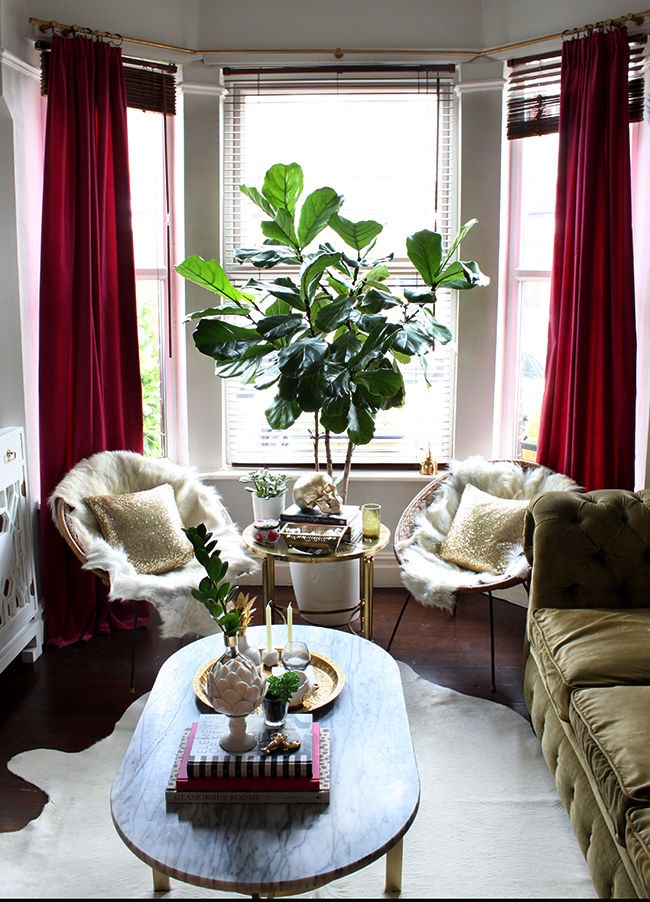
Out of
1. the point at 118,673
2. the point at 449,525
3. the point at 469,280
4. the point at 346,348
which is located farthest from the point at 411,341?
the point at 118,673

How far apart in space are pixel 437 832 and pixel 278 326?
174cm

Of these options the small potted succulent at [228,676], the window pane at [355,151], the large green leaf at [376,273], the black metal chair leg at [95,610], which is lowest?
the black metal chair leg at [95,610]

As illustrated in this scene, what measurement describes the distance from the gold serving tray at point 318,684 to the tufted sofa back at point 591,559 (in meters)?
0.73

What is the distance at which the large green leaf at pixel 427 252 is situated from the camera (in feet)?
8.67

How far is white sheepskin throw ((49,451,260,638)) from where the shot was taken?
2.54 meters

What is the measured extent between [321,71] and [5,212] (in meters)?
1.61

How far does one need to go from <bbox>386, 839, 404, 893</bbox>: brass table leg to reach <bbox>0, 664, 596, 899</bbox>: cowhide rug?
23 millimetres

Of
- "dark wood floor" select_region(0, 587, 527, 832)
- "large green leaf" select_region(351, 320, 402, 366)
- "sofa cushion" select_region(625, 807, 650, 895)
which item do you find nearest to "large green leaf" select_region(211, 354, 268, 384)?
"large green leaf" select_region(351, 320, 402, 366)

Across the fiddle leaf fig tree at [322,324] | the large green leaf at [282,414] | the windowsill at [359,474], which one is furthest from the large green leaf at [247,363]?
the windowsill at [359,474]

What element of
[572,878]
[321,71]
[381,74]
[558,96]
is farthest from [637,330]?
[572,878]

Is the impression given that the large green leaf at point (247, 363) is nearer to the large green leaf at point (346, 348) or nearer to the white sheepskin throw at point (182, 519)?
the large green leaf at point (346, 348)

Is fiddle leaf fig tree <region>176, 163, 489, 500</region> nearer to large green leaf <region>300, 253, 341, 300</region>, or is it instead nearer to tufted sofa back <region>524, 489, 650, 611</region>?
large green leaf <region>300, 253, 341, 300</region>

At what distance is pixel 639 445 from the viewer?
3.07m

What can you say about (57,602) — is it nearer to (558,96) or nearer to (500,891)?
(500,891)
